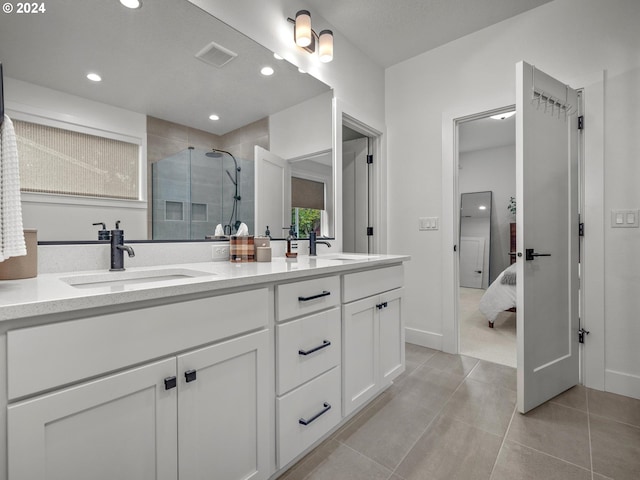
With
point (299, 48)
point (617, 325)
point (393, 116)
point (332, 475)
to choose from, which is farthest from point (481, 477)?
point (393, 116)

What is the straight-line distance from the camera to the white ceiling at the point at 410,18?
2.22m

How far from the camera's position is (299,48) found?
214 cm

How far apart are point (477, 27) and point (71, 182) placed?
2965 millimetres

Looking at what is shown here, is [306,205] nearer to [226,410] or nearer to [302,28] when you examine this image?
[302,28]

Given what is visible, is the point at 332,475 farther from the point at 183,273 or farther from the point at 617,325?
the point at 617,325

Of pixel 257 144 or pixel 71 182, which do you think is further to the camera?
pixel 257 144

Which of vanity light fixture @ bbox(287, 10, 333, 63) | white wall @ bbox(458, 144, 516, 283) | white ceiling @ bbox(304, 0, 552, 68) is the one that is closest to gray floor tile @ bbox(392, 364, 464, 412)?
vanity light fixture @ bbox(287, 10, 333, 63)

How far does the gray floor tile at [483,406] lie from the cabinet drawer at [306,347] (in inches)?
33.6

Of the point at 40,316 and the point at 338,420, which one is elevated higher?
the point at 40,316

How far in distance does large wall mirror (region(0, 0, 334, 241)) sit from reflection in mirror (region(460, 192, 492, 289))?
4924 mm

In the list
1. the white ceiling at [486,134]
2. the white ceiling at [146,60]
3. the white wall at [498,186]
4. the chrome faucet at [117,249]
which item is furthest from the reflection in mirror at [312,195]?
the white wall at [498,186]

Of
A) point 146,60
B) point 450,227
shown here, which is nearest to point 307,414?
point 146,60

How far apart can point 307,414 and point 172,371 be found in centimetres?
70

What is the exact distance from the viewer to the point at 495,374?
7.39 ft
